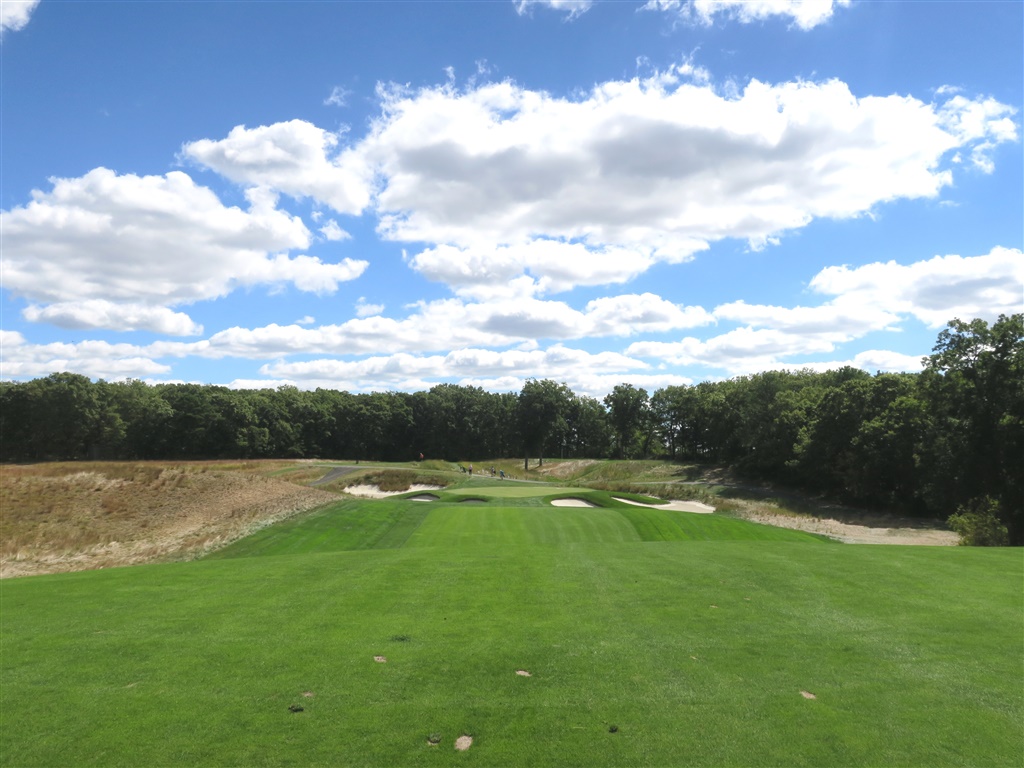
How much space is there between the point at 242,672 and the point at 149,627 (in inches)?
109

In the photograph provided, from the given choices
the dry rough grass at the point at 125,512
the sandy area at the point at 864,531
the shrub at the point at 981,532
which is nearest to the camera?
the dry rough grass at the point at 125,512

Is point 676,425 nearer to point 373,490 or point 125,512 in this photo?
point 373,490

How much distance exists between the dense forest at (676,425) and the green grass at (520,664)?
757 inches

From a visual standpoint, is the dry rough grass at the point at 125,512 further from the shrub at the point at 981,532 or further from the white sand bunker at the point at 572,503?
the shrub at the point at 981,532

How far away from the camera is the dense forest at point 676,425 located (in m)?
39.4

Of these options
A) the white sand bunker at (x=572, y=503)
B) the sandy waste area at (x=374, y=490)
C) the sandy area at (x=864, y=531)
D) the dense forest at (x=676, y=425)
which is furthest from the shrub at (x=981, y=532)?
the sandy waste area at (x=374, y=490)

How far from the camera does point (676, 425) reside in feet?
358

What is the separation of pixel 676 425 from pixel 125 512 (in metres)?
92.3

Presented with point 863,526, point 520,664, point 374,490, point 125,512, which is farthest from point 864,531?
point 125,512

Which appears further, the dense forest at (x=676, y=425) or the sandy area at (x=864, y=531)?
the dense forest at (x=676, y=425)

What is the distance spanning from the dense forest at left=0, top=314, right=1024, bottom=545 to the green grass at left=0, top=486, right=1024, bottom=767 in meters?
19.2

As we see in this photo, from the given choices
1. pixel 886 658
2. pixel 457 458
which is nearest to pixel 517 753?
pixel 886 658

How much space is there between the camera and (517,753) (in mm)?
5645

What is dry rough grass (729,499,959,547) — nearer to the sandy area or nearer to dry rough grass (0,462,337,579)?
the sandy area
